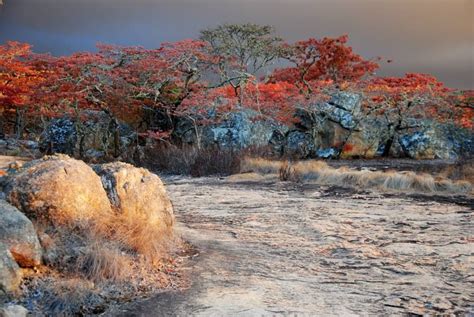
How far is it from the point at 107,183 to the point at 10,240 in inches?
50.4

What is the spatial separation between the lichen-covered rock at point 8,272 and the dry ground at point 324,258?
26.6 inches

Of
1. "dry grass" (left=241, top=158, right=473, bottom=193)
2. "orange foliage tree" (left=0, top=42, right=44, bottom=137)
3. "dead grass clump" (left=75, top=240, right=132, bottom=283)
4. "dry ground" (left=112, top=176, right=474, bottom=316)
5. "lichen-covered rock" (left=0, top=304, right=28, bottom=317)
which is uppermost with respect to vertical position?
"orange foliage tree" (left=0, top=42, right=44, bottom=137)

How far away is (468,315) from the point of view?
3037 millimetres

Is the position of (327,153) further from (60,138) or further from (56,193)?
(56,193)

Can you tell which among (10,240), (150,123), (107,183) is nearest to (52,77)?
(150,123)

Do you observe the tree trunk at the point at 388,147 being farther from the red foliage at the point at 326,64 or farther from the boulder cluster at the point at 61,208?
the boulder cluster at the point at 61,208

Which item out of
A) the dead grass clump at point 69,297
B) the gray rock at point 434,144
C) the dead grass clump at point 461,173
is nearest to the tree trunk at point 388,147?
the gray rock at point 434,144

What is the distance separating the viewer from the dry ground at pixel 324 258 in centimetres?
327

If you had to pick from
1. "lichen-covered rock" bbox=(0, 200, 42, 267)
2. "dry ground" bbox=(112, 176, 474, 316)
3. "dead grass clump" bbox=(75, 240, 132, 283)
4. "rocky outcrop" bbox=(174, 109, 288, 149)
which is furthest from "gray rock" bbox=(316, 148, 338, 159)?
"lichen-covered rock" bbox=(0, 200, 42, 267)

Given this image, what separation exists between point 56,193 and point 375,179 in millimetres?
7017

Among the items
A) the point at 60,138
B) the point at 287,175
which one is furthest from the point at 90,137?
the point at 287,175

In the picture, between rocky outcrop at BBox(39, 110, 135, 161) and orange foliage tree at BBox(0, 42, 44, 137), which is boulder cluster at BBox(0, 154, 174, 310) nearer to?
rocky outcrop at BBox(39, 110, 135, 161)

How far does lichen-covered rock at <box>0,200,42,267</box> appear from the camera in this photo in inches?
131

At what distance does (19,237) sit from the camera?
3375 millimetres
